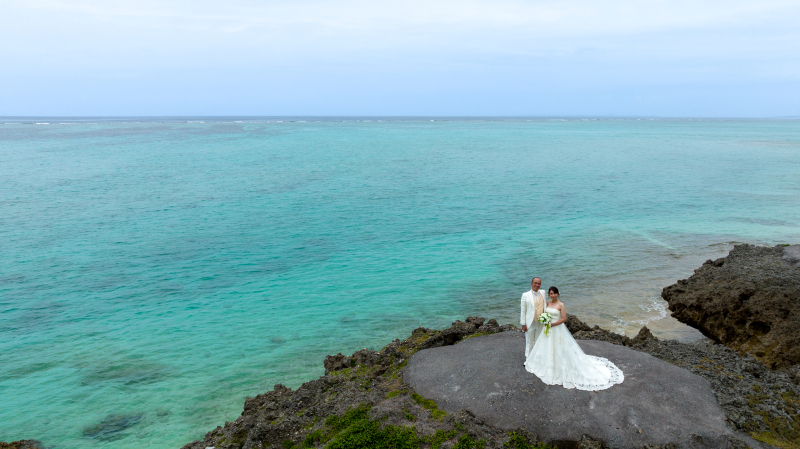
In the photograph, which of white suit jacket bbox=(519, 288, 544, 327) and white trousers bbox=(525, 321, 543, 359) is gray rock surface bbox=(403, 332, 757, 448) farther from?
white suit jacket bbox=(519, 288, 544, 327)

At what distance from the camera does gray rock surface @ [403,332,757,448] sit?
33.9 ft

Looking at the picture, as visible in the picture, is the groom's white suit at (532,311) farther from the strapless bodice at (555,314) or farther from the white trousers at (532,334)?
the strapless bodice at (555,314)

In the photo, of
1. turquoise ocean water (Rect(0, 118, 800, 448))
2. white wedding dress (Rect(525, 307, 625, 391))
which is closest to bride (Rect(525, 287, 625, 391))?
white wedding dress (Rect(525, 307, 625, 391))

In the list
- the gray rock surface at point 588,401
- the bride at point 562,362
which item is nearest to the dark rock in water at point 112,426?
the gray rock surface at point 588,401

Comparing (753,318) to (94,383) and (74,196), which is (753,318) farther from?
(74,196)

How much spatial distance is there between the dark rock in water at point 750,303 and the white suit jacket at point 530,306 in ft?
28.6

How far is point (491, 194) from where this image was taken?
163 feet

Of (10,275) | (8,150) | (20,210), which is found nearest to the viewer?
(10,275)

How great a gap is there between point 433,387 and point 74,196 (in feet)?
151

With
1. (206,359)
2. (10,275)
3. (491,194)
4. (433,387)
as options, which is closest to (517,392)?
(433,387)

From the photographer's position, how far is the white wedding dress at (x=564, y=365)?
11461 millimetres

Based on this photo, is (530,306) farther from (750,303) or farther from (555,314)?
(750,303)

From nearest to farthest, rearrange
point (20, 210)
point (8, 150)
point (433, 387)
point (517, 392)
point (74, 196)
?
point (517, 392), point (433, 387), point (20, 210), point (74, 196), point (8, 150)

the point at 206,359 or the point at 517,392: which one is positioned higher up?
the point at 517,392
